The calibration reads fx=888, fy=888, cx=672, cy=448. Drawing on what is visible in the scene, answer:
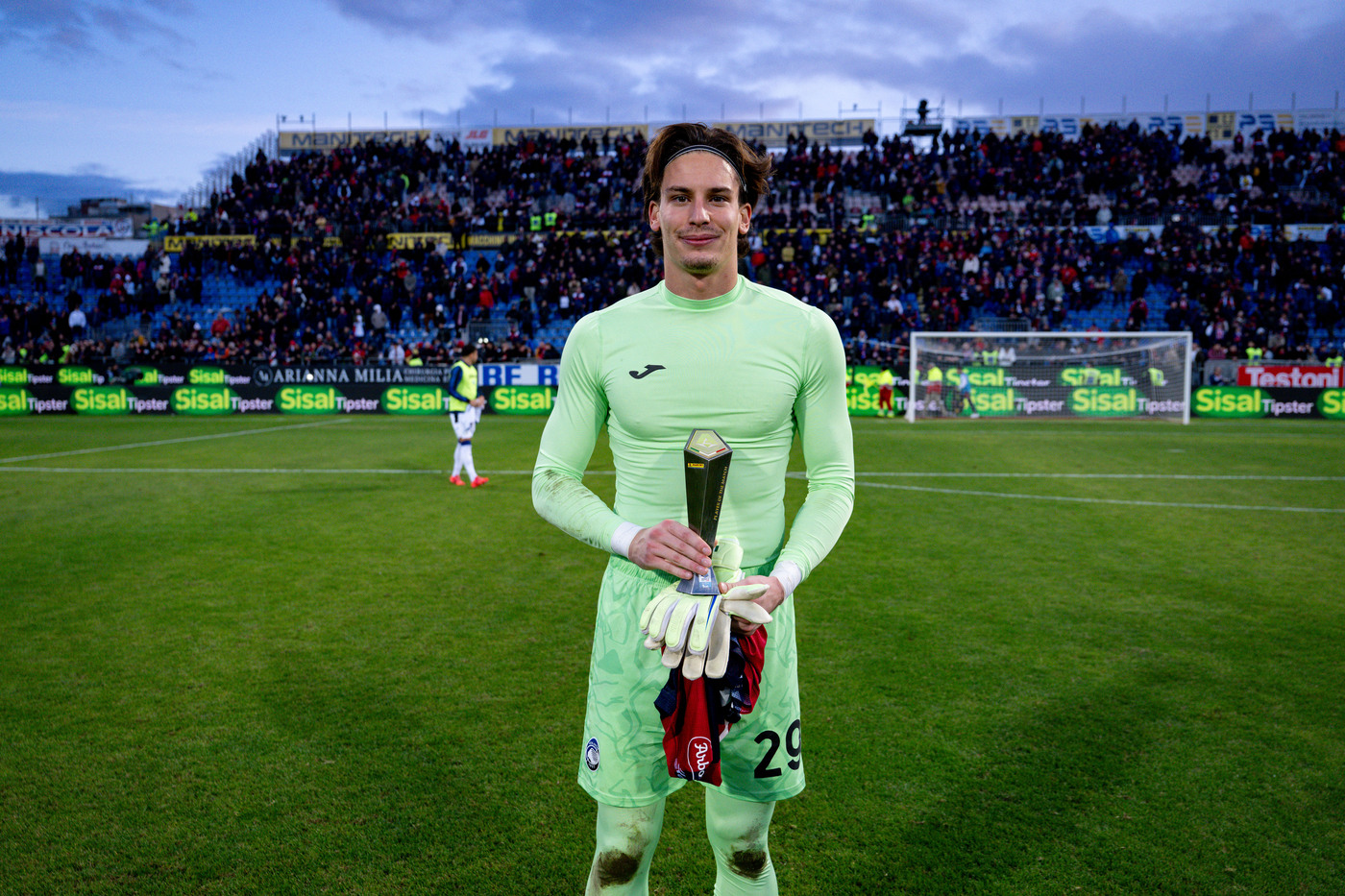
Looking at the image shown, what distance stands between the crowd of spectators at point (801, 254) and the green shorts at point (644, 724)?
23225 millimetres

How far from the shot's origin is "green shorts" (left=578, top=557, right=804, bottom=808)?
227cm

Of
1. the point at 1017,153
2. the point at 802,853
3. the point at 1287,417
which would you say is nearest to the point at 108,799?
the point at 802,853

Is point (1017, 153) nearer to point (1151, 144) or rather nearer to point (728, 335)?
point (1151, 144)

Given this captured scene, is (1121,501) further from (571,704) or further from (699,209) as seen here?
(699,209)

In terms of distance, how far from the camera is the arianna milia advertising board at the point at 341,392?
23.4 m

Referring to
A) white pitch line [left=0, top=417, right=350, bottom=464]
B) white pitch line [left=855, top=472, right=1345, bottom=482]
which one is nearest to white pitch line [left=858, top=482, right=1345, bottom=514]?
white pitch line [left=855, top=472, right=1345, bottom=482]

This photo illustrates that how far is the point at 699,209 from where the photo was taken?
7.16 feet

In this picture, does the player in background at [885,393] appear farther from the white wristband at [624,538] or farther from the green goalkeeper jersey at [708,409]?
the white wristband at [624,538]

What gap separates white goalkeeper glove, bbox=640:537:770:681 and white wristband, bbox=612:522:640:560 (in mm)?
151

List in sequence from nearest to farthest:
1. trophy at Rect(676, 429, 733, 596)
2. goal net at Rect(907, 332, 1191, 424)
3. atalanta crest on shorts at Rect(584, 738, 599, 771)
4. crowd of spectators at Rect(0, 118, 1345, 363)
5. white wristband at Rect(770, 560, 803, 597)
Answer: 1. trophy at Rect(676, 429, 733, 596)
2. white wristband at Rect(770, 560, 803, 597)
3. atalanta crest on shorts at Rect(584, 738, 599, 771)
4. goal net at Rect(907, 332, 1191, 424)
5. crowd of spectators at Rect(0, 118, 1345, 363)

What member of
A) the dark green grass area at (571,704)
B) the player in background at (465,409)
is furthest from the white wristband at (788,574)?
the player in background at (465,409)

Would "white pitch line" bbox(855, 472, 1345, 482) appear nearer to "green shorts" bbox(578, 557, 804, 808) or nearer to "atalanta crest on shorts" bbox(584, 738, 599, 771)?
"green shorts" bbox(578, 557, 804, 808)

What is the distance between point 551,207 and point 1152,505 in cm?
2931

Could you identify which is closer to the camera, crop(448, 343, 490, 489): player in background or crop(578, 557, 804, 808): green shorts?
crop(578, 557, 804, 808): green shorts
